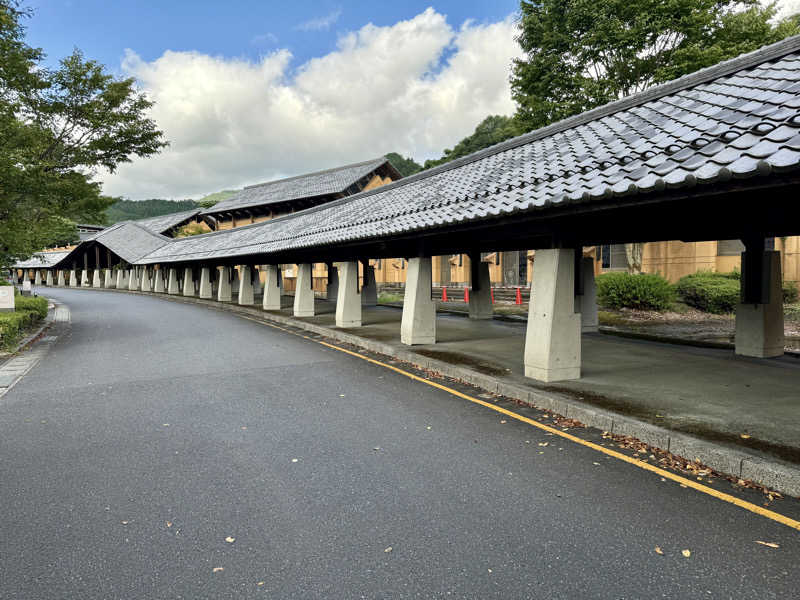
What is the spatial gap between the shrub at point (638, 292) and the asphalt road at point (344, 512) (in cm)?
1546

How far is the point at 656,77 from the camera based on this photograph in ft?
62.2

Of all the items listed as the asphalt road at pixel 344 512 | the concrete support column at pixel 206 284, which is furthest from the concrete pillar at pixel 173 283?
the asphalt road at pixel 344 512

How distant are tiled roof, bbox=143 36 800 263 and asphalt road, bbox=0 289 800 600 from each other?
282 centimetres

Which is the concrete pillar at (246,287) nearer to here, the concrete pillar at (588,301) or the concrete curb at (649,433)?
the concrete pillar at (588,301)

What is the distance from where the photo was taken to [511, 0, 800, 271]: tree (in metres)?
18.5

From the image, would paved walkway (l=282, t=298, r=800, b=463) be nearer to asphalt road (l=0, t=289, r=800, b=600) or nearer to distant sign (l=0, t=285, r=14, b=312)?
asphalt road (l=0, t=289, r=800, b=600)

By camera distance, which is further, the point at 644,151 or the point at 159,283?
the point at 159,283

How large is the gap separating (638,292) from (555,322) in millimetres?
14010

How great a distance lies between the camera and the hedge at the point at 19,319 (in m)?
11.1

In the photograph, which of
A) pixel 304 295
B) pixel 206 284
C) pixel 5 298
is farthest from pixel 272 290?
pixel 206 284

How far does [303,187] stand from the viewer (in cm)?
4278

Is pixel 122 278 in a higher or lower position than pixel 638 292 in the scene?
higher

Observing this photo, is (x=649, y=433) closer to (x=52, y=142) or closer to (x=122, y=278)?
(x=52, y=142)

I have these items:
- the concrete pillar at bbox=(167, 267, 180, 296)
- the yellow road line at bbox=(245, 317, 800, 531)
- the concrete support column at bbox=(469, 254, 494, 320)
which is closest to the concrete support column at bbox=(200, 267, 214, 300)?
the concrete pillar at bbox=(167, 267, 180, 296)
